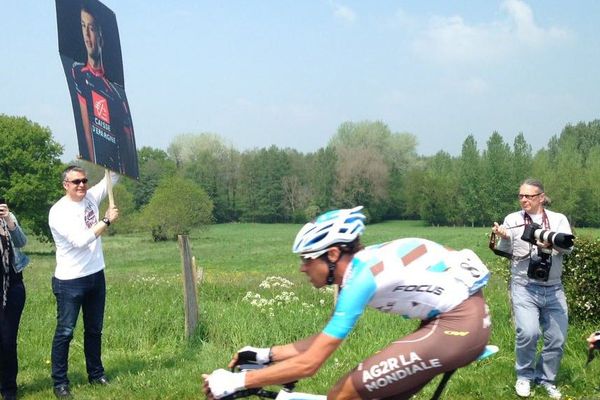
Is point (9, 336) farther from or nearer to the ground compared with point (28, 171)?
nearer to the ground

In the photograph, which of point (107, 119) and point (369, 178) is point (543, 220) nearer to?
point (107, 119)

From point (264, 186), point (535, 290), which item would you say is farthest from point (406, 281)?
point (264, 186)

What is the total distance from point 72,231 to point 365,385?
410 centimetres


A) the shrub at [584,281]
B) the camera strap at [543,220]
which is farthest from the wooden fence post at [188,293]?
the shrub at [584,281]

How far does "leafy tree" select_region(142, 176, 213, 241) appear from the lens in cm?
5569

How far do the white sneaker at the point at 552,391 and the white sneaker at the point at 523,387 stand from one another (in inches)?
6.9

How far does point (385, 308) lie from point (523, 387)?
11.1ft

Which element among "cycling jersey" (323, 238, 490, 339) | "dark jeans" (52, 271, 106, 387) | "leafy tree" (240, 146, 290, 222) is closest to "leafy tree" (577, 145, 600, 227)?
"leafy tree" (240, 146, 290, 222)

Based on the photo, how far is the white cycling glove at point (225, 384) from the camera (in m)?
2.95

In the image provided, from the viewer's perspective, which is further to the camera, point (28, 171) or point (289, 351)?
point (28, 171)

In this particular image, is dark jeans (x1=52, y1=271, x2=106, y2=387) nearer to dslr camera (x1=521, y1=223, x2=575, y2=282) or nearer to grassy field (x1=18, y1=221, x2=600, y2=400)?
grassy field (x1=18, y1=221, x2=600, y2=400)

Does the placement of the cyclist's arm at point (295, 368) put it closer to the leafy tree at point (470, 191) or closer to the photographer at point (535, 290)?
the photographer at point (535, 290)

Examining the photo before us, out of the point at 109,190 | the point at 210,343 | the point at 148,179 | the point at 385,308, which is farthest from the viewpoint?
the point at 148,179

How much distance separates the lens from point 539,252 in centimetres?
614
